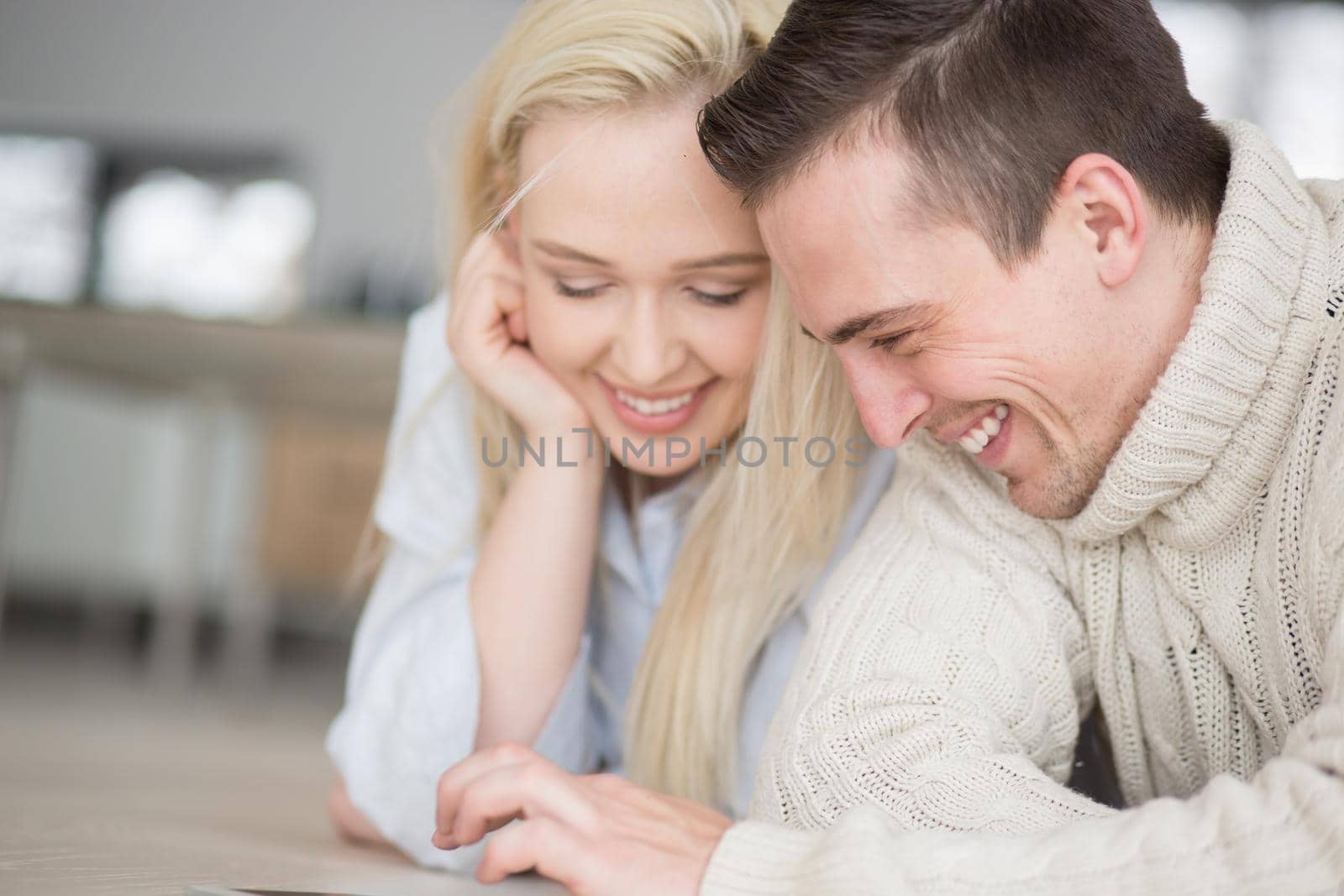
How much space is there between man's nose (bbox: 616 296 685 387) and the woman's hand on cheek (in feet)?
0.51

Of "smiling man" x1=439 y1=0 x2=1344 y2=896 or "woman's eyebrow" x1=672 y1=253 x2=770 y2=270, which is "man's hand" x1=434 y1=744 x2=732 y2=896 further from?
"woman's eyebrow" x1=672 y1=253 x2=770 y2=270

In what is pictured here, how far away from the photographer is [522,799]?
84cm

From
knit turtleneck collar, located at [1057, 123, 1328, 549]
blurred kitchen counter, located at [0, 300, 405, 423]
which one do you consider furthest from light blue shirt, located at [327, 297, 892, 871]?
blurred kitchen counter, located at [0, 300, 405, 423]

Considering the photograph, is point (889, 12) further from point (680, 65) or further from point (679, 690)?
point (679, 690)

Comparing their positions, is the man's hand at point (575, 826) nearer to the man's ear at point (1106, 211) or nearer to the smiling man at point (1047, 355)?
the smiling man at point (1047, 355)

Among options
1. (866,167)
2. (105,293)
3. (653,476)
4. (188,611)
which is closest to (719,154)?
(866,167)

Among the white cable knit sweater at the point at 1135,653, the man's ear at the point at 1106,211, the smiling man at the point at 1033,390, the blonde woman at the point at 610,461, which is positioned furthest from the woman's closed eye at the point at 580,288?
the man's ear at the point at 1106,211

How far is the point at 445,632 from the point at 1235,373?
75cm

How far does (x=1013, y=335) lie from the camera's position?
930 mm

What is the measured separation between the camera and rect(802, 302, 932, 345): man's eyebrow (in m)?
0.93

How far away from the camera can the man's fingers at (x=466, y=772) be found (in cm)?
88

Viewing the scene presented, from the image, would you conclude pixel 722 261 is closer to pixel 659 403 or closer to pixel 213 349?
pixel 659 403

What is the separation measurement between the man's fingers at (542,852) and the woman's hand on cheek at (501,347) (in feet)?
1.80

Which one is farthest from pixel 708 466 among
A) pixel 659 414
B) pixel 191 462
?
pixel 191 462
